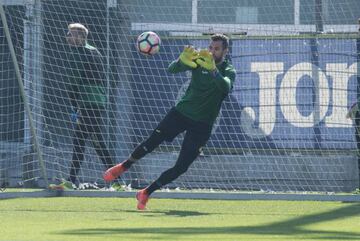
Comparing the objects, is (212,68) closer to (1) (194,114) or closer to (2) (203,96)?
(2) (203,96)

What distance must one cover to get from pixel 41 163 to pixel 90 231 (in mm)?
4603

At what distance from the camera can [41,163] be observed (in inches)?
515

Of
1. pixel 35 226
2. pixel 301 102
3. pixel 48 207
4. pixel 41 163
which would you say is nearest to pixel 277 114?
pixel 301 102

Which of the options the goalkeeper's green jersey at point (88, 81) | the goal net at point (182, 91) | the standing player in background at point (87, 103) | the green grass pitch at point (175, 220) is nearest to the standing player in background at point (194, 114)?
the green grass pitch at point (175, 220)

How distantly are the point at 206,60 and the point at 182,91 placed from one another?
387 centimetres

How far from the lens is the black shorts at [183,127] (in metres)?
11.2

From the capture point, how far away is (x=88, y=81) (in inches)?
538

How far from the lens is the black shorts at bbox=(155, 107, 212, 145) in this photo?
11.2 m

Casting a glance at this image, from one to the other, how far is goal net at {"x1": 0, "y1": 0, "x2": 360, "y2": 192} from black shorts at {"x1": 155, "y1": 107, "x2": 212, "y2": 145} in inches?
105

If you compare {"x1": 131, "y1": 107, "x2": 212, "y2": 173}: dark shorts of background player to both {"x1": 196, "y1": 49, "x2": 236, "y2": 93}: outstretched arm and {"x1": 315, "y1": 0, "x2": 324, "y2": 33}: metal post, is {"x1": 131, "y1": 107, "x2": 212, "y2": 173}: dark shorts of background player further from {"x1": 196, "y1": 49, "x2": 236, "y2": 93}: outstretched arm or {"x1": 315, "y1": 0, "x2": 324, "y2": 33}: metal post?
{"x1": 315, "y1": 0, "x2": 324, "y2": 33}: metal post

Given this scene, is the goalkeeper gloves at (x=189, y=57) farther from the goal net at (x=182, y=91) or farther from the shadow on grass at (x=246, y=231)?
the goal net at (x=182, y=91)

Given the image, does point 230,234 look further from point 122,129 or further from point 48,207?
point 122,129

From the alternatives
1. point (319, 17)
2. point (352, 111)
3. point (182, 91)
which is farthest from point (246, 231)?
point (319, 17)

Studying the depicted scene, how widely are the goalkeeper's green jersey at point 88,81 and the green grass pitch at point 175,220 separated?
171 centimetres
